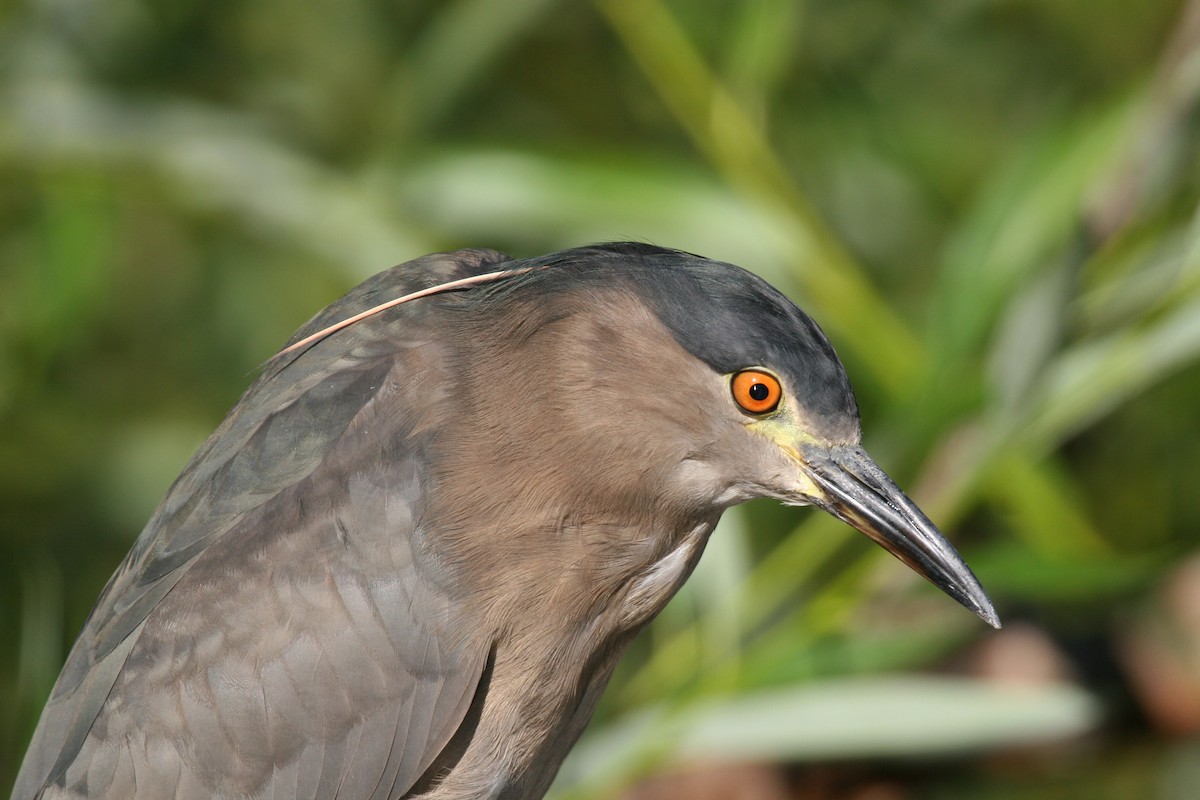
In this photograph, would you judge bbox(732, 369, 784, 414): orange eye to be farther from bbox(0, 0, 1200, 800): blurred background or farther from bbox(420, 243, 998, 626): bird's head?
bbox(0, 0, 1200, 800): blurred background

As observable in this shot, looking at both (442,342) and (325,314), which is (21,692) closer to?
(325,314)

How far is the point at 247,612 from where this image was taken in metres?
1.91

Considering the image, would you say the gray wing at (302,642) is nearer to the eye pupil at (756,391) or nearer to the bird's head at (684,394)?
the bird's head at (684,394)

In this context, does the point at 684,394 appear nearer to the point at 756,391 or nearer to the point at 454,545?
the point at 756,391

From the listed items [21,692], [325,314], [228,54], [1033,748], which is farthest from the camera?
[228,54]

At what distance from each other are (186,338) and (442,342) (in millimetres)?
2575

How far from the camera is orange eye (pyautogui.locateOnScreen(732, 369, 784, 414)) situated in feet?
5.98

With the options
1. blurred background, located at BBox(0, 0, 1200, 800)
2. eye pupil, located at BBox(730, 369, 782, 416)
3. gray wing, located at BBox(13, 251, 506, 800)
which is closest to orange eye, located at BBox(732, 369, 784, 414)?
eye pupil, located at BBox(730, 369, 782, 416)

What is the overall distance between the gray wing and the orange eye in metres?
0.42

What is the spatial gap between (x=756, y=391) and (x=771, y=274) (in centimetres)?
129

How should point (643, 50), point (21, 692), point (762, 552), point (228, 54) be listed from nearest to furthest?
point (21, 692)
point (643, 50)
point (762, 552)
point (228, 54)

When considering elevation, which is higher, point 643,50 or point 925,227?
point 643,50

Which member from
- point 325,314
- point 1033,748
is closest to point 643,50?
point 325,314

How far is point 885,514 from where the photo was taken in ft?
6.19
